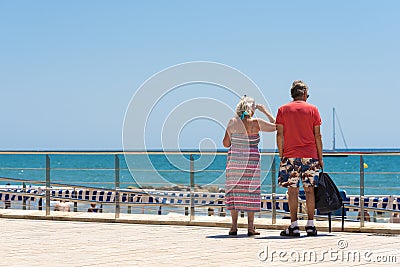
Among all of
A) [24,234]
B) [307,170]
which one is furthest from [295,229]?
[24,234]

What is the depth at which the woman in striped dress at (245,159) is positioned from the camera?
688cm

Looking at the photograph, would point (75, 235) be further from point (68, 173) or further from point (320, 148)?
point (68, 173)

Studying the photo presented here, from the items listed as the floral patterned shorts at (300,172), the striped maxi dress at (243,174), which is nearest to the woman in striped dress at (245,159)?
the striped maxi dress at (243,174)

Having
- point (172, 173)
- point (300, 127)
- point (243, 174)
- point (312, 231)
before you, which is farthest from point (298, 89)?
point (172, 173)

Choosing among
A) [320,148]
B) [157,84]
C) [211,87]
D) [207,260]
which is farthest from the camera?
[157,84]

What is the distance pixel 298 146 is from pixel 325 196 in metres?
0.55

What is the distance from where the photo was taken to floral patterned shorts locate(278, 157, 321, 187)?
6.83 meters

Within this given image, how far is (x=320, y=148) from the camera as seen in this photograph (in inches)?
267

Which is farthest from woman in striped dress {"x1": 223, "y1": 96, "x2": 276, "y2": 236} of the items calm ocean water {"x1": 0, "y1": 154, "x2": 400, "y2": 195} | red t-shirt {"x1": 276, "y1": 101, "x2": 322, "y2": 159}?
calm ocean water {"x1": 0, "y1": 154, "x2": 400, "y2": 195}

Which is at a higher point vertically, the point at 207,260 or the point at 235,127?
the point at 235,127

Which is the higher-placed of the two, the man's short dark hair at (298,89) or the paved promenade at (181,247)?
the man's short dark hair at (298,89)

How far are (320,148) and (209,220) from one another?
1808 millimetres

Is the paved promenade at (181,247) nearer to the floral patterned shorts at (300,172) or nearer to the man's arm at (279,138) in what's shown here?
the floral patterned shorts at (300,172)

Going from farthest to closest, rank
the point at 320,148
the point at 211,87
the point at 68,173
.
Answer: the point at 68,173
the point at 211,87
the point at 320,148
